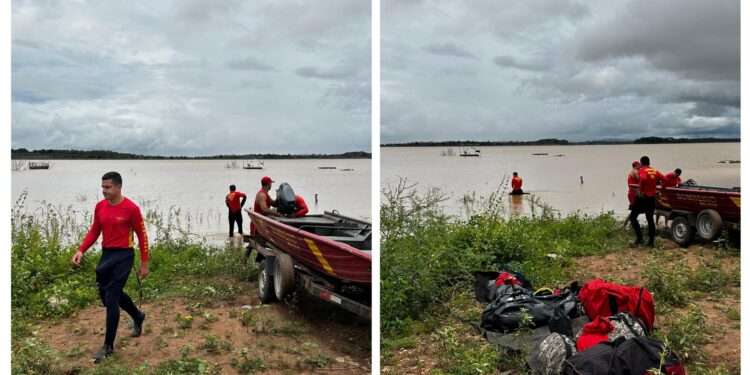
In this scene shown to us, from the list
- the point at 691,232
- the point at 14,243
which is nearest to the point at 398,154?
the point at 14,243

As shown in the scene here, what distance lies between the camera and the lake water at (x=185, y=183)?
122 inches

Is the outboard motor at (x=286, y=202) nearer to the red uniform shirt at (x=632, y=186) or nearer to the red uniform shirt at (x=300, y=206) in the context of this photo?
the red uniform shirt at (x=300, y=206)

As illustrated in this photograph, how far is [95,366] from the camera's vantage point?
2.90 m

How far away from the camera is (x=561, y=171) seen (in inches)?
445

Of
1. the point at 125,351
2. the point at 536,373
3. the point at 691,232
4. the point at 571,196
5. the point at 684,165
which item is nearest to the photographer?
the point at 536,373

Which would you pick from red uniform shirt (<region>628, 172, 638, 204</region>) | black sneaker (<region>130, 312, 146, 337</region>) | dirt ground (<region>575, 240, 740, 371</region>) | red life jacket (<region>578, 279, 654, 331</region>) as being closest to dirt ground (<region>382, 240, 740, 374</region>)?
dirt ground (<region>575, 240, 740, 371</region>)

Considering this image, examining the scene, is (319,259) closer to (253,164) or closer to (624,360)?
(253,164)

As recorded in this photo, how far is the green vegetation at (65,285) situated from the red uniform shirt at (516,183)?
22.0 feet

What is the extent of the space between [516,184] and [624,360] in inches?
317

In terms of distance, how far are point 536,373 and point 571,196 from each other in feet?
29.1

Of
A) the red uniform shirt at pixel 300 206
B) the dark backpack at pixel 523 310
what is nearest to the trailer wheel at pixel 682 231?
the dark backpack at pixel 523 310

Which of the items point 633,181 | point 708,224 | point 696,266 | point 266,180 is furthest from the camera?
point 633,181

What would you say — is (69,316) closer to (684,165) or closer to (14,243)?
(14,243)

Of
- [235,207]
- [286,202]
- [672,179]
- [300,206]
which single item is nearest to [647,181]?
[672,179]
